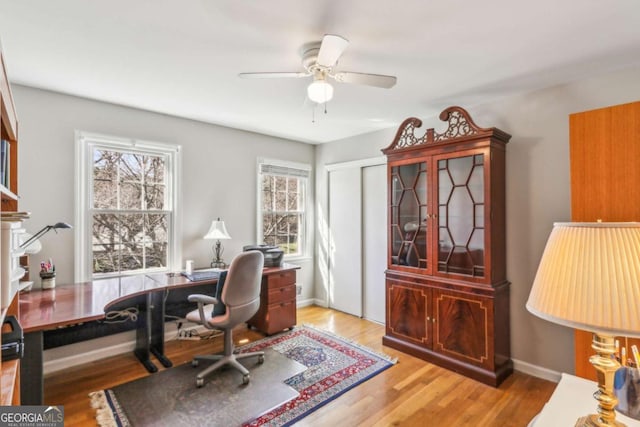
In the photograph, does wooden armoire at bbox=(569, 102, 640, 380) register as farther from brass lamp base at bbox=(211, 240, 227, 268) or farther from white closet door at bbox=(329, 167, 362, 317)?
brass lamp base at bbox=(211, 240, 227, 268)

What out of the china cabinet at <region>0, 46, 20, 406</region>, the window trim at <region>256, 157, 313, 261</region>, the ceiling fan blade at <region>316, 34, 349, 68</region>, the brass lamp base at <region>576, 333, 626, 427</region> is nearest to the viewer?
the brass lamp base at <region>576, 333, 626, 427</region>

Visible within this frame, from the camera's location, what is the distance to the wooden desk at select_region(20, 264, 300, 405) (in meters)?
1.80

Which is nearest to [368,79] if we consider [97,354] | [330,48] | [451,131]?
[330,48]

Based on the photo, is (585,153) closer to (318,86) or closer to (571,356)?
(571,356)

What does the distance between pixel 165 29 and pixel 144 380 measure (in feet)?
8.42

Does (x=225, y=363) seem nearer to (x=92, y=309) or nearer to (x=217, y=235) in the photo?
(x=92, y=309)

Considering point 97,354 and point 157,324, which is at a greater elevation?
point 157,324

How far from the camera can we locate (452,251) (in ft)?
9.59

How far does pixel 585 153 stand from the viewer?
2.33 metres

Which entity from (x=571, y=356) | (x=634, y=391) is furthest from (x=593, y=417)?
(x=571, y=356)

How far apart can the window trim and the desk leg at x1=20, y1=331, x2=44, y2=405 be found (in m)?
2.57

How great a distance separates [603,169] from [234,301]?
2.83 m

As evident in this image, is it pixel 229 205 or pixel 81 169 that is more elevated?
pixel 81 169

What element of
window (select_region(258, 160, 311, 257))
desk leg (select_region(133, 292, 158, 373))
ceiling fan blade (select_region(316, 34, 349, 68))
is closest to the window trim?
window (select_region(258, 160, 311, 257))
